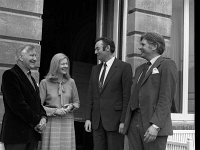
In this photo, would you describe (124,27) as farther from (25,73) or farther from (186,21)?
(25,73)

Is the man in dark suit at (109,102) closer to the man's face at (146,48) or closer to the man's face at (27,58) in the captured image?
the man's face at (146,48)

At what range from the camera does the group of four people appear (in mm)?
2867

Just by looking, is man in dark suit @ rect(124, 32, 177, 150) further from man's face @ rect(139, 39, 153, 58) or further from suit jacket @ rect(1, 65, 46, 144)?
suit jacket @ rect(1, 65, 46, 144)

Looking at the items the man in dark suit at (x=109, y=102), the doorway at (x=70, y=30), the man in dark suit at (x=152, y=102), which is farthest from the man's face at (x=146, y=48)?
the doorway at (x=70, y=30)

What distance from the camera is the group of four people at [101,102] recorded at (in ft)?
9.41

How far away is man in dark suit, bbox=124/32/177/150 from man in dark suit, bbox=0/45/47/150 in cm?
105

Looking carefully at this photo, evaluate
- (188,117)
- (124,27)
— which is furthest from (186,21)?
(188,117)

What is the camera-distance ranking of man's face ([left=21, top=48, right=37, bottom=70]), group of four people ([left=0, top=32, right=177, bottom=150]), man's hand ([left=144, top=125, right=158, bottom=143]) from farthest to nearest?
man's face ([left=21, top=48, right=37, bottom=70]), group of four people ([left=0, top=32, right=177, bottom=150]), man's hand ([left=144, top=125, right=158, bottom=143])

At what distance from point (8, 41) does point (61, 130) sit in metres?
1.84

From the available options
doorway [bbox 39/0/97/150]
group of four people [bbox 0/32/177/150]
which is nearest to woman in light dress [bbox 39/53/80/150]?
group of four people [bbox 0/32/177/150]

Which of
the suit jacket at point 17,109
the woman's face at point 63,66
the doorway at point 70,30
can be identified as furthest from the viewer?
the doorway at point 70,30

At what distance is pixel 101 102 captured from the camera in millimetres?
3766

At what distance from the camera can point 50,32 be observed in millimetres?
10812

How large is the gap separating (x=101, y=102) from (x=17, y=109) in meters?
1.18
